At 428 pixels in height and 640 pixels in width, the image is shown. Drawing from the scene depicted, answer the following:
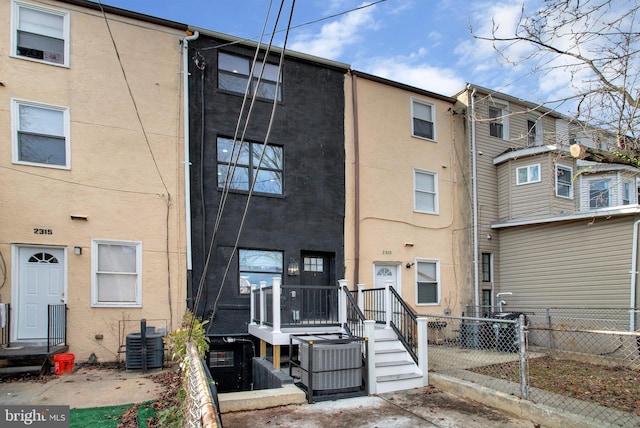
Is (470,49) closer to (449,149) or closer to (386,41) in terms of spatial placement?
(386,41)

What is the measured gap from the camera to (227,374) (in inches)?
388

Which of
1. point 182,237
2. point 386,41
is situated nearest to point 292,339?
point 182,237

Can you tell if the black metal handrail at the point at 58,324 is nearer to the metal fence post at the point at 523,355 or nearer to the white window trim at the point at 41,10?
the white window trim at the point at 41,10

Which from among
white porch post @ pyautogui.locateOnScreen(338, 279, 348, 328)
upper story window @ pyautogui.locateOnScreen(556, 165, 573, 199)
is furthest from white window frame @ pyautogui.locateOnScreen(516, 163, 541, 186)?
white porch post @ pyautogui.locateOnScreen(338, 279, 348, 328)

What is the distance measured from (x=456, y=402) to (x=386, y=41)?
226 inches

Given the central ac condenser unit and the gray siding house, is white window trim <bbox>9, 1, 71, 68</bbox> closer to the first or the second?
the central ac condenser unit

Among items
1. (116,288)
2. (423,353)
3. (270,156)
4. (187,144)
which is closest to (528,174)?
(270,156)

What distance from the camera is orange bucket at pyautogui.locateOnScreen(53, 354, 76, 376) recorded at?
7.57 m

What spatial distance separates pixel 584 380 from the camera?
7.88 metres

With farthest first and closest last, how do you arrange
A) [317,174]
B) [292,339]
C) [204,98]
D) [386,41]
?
[317,174] < [204,98] < [292,339] < [386,41]

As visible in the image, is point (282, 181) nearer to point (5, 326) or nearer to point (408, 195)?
point (408, 195)

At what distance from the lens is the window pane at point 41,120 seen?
880 cm

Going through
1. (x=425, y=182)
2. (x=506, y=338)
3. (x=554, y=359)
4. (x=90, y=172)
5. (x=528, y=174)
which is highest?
(x=528, y=174)

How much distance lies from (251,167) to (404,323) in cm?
539
